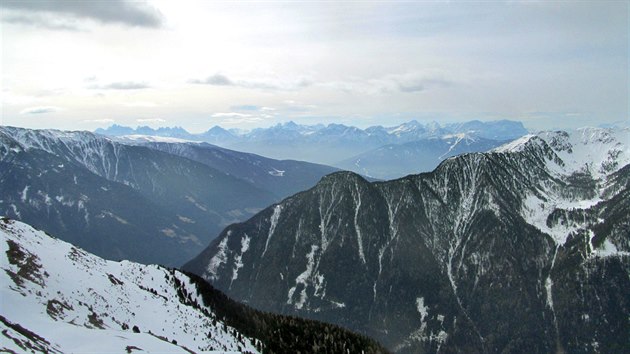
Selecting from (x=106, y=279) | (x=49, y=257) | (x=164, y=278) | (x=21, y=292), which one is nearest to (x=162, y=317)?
(x=106, y=279)

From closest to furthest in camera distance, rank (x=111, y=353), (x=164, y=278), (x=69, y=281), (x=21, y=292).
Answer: (x=111, y=353), (x=21, y=292), (x=69, y=281), (x=164, y=278)

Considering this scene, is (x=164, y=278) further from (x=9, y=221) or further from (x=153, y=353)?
(x=153, y=353)

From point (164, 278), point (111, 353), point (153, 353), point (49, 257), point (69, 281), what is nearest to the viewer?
point (111, 353)

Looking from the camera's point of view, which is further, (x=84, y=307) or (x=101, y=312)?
(x=101, y=312)

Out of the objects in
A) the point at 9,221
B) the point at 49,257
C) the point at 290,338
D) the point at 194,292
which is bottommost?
the point at 290,338

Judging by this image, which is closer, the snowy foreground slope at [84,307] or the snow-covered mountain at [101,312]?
the snowy foreground slope at [84,307]

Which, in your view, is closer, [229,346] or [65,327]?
[65,327]

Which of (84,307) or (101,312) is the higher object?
(84,307)

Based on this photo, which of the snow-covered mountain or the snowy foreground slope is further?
the snow-covered mountain
